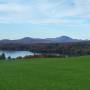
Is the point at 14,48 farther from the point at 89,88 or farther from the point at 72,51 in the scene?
the point at 89,88

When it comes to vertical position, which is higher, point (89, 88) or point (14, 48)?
point (14, 48)

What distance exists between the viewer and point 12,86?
14.3 metres

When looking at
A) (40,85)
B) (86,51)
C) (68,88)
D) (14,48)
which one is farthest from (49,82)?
(14,48)

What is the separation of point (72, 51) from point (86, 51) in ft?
5.23

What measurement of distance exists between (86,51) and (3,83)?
89.8 ft

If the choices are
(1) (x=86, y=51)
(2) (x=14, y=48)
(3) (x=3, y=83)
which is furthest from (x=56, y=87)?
(2) (x=14, y=48)

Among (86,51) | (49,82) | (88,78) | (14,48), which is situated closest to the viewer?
(49,82)

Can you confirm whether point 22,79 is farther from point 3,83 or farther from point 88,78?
point 88,78

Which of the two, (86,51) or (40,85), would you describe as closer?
(40,85)

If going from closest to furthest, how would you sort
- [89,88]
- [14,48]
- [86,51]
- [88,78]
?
[89,88]
[88,78]
[86,51]
[14,48]

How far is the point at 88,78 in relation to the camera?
16.3 m

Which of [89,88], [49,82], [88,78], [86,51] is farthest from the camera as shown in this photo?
[86,51]

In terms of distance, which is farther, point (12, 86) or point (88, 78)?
point (88, 78)

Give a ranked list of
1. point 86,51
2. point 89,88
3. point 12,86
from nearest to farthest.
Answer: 1. point 89,88
2. point 12,86
3. point 86,51
